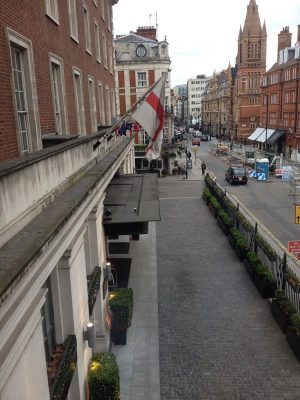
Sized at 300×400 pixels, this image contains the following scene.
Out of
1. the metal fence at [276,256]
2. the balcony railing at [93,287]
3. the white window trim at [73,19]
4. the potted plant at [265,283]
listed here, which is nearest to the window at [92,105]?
the white window trim at [73,19]

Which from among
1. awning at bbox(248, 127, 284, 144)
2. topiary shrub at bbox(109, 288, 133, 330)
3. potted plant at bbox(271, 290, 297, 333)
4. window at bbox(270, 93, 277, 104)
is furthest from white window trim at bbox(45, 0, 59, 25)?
window at bbox(270, 93, 277, 104)

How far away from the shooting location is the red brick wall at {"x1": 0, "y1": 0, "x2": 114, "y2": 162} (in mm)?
6430

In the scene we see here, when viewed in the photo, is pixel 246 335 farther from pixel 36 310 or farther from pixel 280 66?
pixel 280 66

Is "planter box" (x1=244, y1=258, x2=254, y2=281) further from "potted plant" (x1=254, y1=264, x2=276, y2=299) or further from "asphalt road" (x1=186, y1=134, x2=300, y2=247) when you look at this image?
"asphalt road" (x1=186, y1=134, x2=300, y2=247)

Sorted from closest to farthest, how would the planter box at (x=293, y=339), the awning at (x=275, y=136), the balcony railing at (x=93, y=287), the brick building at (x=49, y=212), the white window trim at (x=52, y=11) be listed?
the brick building at (x=49, y=212) → the balcony railing at (x=93, y=287) → the white window trim at (x=52, y=11) → the planter box at (x=293, y=339) → the awning at (x=275, y=136)

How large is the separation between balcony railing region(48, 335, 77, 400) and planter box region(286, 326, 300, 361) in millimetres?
5985

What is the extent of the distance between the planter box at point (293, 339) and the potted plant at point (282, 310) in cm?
33

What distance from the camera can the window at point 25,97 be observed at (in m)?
7.41

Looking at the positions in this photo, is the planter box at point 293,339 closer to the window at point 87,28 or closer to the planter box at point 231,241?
the planter box at point 231,241

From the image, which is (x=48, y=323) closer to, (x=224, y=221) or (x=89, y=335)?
(x=89, y=335)

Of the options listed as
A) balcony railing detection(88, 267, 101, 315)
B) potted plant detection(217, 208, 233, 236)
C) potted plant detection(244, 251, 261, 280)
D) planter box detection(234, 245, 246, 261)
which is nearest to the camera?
balcony railing detection(88, 267, 101, 315)

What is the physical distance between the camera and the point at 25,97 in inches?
303

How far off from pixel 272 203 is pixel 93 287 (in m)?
20.8

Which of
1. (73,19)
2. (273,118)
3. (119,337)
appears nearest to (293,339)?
(119,337)
